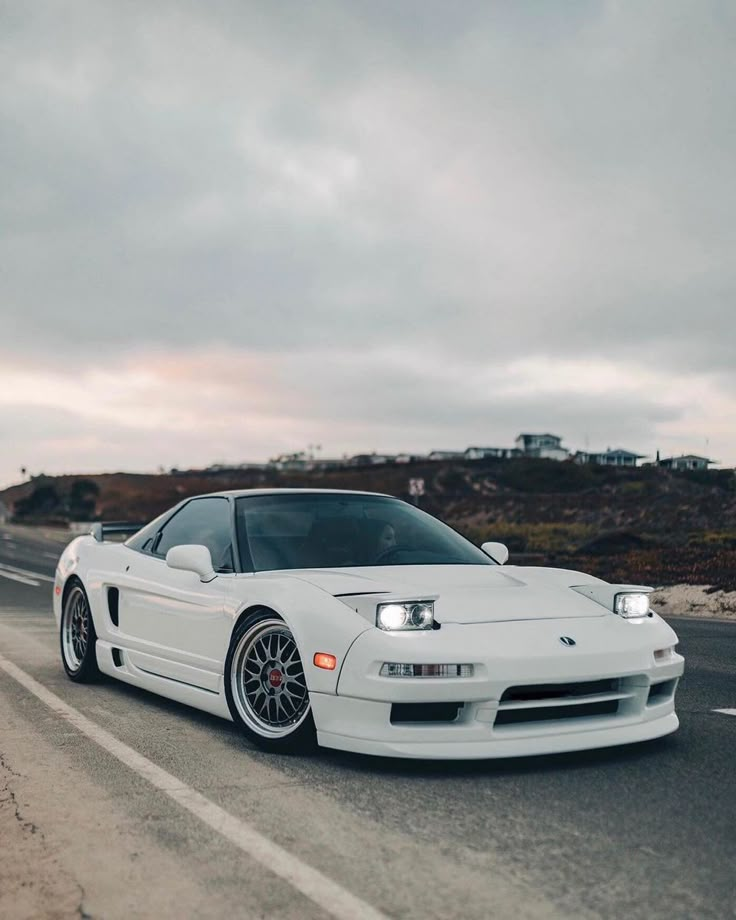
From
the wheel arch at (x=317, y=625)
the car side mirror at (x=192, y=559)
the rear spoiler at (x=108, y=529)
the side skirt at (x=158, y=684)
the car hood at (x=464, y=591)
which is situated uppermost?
the rear spoiler at (x=108, y=529)

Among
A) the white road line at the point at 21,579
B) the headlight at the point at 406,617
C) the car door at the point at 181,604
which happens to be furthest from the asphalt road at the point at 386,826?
the white road line at the point at 21,579

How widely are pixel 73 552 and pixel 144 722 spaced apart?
2347 mm

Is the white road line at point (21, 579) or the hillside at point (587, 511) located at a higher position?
the hillside at point (587, 511)

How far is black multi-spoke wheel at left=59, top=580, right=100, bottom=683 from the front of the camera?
697 centimetres

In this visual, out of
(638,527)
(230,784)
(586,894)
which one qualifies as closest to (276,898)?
(586,894)

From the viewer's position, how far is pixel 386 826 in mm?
3684

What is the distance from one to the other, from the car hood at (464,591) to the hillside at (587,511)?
11556 mm

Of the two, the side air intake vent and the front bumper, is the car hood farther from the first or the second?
the side air intake vent

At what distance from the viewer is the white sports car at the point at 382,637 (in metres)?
4.34

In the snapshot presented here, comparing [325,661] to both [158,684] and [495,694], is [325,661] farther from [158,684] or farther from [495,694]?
[158,684]

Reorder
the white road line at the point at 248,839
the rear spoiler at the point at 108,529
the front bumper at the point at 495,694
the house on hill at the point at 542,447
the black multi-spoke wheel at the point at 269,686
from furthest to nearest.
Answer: the house on hill at the point at 542,447 → the rear spoiler at the point at 108,529 → the black multi-spoke wheel at the point at 269,686 → the front bumper at the point at 495,694 → the white road line at the point at 248,839

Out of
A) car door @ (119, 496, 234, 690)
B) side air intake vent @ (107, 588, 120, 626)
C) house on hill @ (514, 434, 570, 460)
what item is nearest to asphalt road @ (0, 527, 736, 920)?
car door @ (119, 496, 234, 690)

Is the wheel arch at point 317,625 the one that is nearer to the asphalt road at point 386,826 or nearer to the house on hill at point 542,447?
the asphalt road at point 386,826

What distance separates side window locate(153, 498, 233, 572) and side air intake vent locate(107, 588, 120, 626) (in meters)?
0.42
